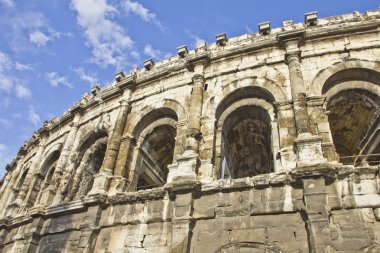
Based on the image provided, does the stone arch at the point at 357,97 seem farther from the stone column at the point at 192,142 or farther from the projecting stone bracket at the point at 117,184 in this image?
the projecting stone bracket at the point at 117,184

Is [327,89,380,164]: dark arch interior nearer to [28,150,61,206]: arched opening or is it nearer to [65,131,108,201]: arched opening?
[65,131,108,201]: arched opening

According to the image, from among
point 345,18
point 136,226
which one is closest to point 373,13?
point 345,18

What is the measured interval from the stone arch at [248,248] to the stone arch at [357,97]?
297 centimetres

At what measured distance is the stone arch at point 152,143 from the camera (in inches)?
348

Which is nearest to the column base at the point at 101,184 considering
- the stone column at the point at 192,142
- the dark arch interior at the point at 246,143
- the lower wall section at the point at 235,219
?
the lower wall section at the point at 235,219

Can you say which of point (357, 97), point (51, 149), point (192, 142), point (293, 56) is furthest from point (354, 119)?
point (51, 149)

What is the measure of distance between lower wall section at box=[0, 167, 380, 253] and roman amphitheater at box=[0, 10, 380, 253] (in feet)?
0.08

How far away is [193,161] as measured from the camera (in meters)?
6.84

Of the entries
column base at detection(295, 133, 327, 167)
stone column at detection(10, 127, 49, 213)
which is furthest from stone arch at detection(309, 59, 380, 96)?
stone column at detection(10, 127, 49, 213)

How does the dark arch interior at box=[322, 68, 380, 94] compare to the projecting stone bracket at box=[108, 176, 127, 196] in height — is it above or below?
above

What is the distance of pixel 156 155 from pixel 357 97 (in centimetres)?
592

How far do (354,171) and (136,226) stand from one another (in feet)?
15.1

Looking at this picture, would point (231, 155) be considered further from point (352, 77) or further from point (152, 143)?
point (352, 77)

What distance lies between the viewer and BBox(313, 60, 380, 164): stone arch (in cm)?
719
